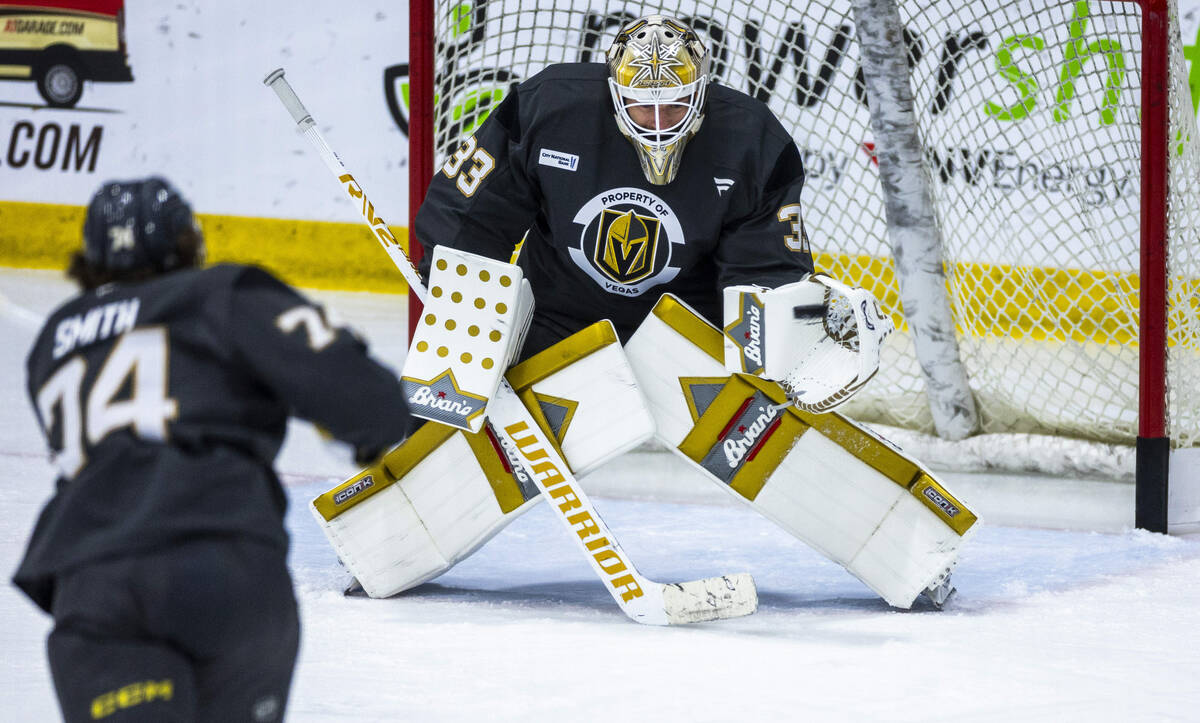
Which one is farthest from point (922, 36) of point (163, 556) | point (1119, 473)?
point (163, 556)

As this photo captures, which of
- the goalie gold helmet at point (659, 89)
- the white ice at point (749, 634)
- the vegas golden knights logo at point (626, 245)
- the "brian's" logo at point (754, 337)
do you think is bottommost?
the white ice at point (749, 634)

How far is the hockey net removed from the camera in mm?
3229

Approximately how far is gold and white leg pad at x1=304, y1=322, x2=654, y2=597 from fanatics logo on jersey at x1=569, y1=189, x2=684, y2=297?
6.5 inches

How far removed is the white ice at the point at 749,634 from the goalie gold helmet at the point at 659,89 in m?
0.80

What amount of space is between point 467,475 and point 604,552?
292mm

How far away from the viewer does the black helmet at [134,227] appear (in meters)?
1.33

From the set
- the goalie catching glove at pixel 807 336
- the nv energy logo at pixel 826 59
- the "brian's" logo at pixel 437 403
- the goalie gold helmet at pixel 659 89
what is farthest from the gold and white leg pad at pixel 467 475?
the nv energy logo at pixel 826 59

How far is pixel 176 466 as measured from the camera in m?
1.27

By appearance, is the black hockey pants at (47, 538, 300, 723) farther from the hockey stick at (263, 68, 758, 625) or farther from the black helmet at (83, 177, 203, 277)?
the hockey stick at (263, 68, 758, 625)

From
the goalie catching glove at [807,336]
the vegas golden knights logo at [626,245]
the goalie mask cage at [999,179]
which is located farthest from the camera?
the goalie mask cage at [999,179]

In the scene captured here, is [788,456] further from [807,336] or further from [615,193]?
[615,193]

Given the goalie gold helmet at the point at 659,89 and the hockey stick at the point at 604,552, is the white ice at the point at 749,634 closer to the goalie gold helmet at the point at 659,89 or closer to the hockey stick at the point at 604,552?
the hockey stick at the point at 604,552

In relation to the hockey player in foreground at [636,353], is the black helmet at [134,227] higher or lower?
higher

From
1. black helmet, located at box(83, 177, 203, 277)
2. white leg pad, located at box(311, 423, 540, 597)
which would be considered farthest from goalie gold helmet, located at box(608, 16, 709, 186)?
black helmet, located at box(83, 177, 203, 277)
